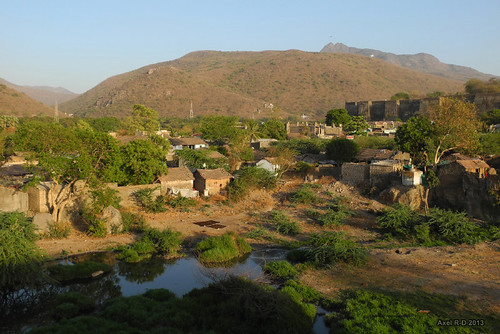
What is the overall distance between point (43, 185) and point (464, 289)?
18571mm

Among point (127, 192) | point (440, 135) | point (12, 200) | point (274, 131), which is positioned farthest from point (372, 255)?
point (274, 131)

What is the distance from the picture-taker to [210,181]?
26375 millimetres

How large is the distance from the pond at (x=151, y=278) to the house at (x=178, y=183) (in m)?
8.32

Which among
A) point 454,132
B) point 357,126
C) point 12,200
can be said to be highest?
point 454,132

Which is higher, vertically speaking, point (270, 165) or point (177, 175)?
point (270, 165)

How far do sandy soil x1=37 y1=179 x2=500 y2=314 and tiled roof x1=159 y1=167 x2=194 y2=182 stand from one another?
7.21 feet

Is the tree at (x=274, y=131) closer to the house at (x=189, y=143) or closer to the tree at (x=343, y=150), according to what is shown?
the house at (x=189, y=143)

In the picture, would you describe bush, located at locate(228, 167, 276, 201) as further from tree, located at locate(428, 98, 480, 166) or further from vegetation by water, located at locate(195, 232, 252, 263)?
tree, located at locate(428, 98, 480, 166)

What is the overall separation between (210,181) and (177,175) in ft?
6.91

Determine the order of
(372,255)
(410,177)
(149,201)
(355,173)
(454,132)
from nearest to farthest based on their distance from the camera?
1. (372,255)
2. (149,201)
3. (410,177)
4. (355,173)
5. (454,132)

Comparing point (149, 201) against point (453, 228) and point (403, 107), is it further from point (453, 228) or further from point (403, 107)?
point (403, 107)

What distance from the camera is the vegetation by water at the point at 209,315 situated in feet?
34.2

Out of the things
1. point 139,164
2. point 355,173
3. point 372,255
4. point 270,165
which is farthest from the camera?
point 270,165

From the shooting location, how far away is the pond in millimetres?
12547
